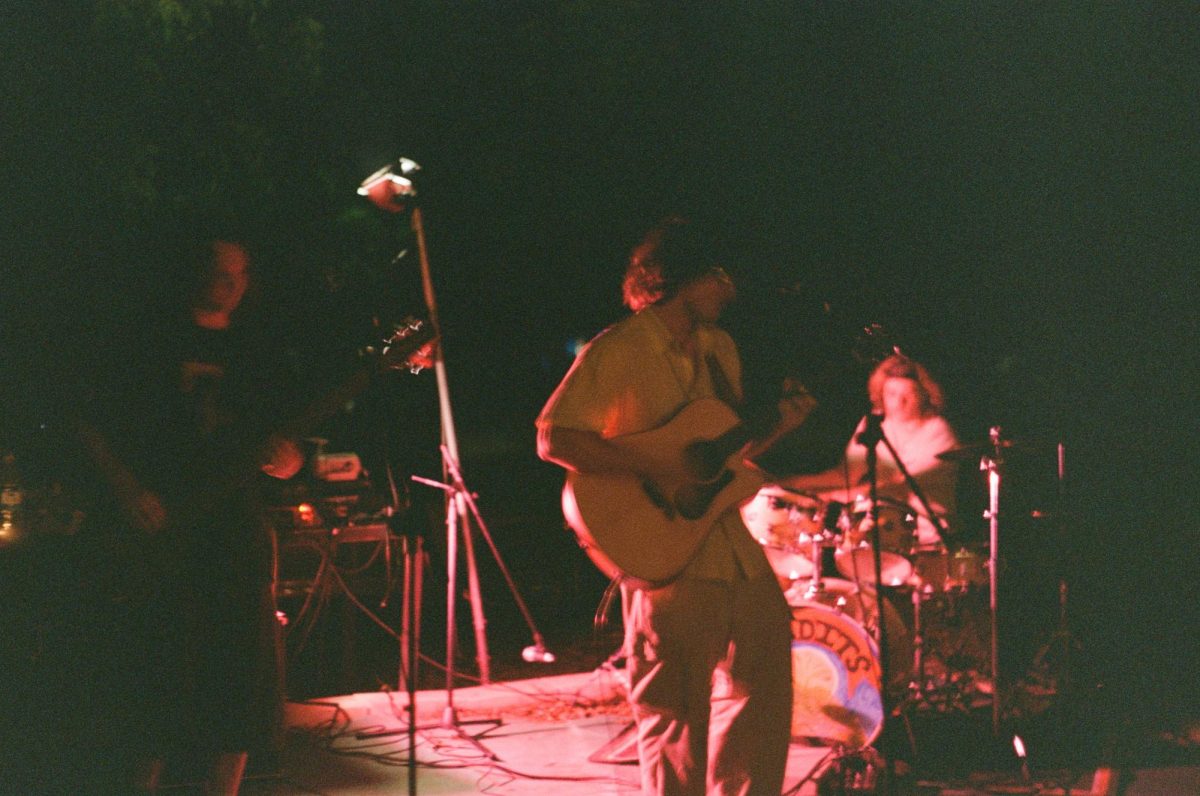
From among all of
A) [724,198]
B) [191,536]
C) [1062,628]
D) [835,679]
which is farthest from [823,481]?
[724,198]

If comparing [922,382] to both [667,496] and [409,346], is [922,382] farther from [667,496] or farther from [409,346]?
[409,346]

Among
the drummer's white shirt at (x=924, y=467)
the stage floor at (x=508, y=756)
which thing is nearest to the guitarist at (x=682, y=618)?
the stage floor at (x=508, y=756)

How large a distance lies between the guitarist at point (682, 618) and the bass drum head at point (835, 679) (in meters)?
1.83

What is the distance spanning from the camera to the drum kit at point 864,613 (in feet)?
15.7

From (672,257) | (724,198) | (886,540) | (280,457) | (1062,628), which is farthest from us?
(724,198)

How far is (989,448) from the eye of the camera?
4680 mm

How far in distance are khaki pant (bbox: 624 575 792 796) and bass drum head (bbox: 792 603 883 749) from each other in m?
1.82

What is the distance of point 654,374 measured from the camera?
3.07 metres

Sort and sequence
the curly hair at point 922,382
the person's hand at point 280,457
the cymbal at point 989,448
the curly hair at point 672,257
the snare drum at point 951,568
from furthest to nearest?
the curly hair at point 922,382 → the snare drum at point 951,568 → the cymbal at point 989,448 → the person's hand at point 280,457 → the curly hair at point 672,257

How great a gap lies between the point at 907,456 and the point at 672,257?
114 inches

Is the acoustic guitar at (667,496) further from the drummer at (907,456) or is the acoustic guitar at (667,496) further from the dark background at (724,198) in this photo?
the drummer at (907,456)

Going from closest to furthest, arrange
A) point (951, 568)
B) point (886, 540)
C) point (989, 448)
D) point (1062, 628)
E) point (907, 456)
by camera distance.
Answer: point (989, 448) → point (1062, 628) → point (886, 540) → point (951, 568) → point (907, 456)

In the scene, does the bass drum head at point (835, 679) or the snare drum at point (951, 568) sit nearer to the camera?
the bass drum head at point (835, 679)

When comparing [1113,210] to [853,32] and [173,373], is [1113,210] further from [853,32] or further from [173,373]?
[173,373]
